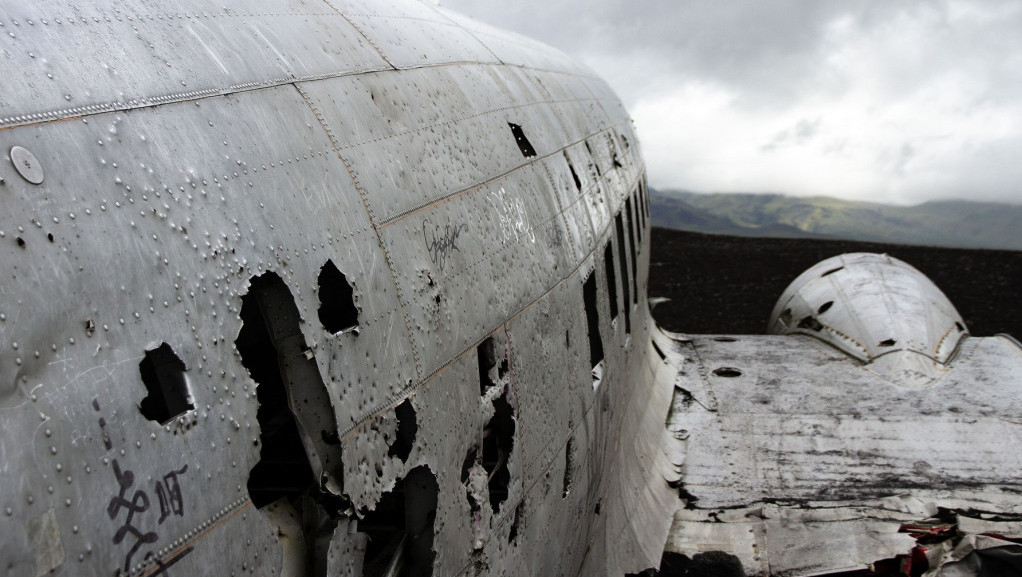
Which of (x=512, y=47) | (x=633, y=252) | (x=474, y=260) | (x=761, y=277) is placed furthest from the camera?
(x=761, y=277)

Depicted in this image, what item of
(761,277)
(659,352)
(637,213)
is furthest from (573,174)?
(761,277)

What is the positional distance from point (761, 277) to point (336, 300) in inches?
903

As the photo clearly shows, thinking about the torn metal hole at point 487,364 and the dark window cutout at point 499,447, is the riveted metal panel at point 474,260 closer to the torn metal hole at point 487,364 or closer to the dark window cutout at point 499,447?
the torn metal hole at point 487,364

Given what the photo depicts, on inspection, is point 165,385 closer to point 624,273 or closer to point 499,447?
point 499,447

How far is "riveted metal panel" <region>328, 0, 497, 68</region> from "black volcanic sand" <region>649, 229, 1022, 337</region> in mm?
14956

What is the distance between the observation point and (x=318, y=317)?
3.23 m

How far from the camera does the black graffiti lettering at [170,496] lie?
248 cm

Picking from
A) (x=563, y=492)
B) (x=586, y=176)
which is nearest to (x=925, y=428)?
(x=586, y=176)

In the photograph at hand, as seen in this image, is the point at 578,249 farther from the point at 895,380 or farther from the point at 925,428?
the point at 895,380

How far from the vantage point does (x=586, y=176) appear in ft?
26.6

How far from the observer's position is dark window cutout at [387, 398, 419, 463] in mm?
3658

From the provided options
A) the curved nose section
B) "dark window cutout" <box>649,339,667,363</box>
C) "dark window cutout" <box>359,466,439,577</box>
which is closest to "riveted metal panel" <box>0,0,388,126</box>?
"dark window cutout" <box>359,466,439,577</box>

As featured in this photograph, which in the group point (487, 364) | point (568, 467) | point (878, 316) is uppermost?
point (487, 364)

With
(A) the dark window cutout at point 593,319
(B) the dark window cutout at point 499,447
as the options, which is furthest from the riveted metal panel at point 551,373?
(A) the dark window cutout at point 593,319
